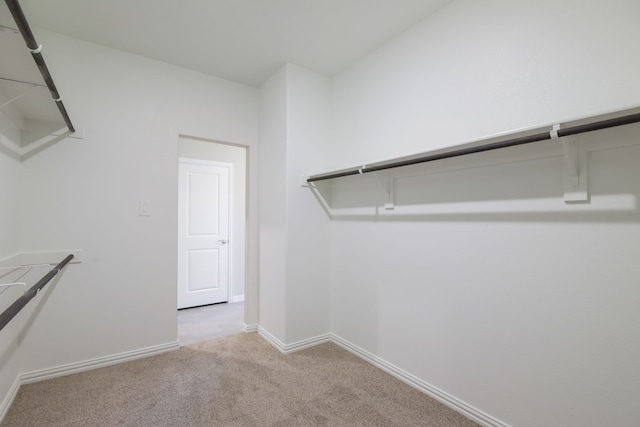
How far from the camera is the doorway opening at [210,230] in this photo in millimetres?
3879

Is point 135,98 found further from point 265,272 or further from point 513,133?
point 513,133

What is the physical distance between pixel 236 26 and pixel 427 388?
9.10 feet

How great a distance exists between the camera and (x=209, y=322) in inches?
132

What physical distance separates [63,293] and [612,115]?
10.7 feet

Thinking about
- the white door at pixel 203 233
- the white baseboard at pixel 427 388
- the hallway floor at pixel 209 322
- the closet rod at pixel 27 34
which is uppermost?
the closet rod at pixel 27 34

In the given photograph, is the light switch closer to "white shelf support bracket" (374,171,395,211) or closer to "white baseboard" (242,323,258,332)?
"white baseboard" (242,323,258,332)

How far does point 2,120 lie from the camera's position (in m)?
1.71

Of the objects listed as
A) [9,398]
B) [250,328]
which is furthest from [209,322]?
[9,398]

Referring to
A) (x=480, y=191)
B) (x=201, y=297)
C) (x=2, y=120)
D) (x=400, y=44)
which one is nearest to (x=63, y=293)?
(x=2, y=120)

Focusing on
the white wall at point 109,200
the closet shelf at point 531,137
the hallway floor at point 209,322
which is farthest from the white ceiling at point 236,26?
the hallway floor at point 209,322

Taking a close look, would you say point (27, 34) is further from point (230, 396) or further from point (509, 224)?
point (509, 224)

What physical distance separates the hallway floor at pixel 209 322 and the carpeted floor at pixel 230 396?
474 mm

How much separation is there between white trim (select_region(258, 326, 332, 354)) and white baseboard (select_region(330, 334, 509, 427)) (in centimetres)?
19

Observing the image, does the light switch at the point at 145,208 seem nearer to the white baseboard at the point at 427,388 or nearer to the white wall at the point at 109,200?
the white wall at the point at 109,200
